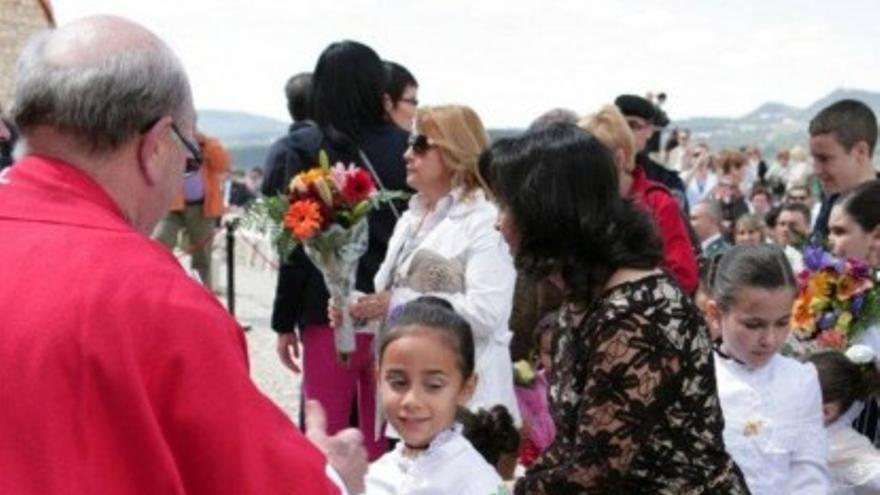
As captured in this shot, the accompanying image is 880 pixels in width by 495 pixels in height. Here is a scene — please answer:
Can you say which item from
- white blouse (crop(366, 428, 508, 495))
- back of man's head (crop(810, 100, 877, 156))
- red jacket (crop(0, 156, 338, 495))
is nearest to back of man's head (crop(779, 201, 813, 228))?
back of man's head (crop(810, 100, 877, 156))

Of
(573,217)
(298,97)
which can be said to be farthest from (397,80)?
(573,217)

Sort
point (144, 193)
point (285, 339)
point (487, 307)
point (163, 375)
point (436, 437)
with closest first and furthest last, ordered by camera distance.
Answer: point (163, 375), point (144, 193), point (436, 437), point (487, 307), point (285, 339)

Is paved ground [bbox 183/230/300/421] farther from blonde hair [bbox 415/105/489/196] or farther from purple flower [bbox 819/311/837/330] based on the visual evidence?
purple flower [bbox 819/311/837/330]

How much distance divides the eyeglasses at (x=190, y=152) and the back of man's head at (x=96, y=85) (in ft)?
0.11

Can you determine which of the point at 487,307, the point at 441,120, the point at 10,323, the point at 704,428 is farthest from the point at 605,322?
the point at 441,120

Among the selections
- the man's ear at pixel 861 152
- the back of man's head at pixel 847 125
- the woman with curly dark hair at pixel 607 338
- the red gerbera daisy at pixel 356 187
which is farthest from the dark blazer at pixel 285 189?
the woman with curly dark hair at pixel 607 338

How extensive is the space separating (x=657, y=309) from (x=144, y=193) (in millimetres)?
1275

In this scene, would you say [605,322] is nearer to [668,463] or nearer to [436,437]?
[668,463]

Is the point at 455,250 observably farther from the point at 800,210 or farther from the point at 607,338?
the point at 800,210

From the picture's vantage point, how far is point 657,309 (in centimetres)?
327

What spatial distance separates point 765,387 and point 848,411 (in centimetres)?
101

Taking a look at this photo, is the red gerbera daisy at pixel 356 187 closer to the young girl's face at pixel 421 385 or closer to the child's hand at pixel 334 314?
the child's hand at pixel 334 314

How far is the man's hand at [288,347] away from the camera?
6207 mm

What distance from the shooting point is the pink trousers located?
19.4 ft
